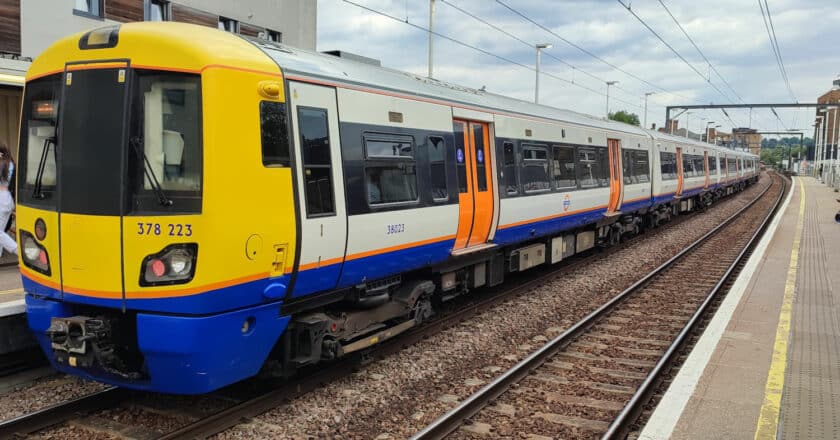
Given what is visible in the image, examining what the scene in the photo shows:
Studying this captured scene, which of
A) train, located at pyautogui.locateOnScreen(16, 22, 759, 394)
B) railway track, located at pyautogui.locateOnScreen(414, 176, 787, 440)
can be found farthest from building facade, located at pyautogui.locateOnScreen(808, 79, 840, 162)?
train, located at pyautogui.locateOnScreen(16, 22, 759, 394)

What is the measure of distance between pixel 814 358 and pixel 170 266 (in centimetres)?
633

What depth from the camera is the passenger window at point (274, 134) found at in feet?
17.0

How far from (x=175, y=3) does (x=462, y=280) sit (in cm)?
1441

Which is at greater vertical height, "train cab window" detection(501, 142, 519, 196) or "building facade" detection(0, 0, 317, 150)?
"building facade" detection(0, 0, 317, 150)

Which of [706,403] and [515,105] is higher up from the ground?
[515,105]

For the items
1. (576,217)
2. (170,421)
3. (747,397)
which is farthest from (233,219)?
(576,217)

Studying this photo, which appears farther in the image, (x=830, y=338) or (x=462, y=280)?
(x=462, y=280)

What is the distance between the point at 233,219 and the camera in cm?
486

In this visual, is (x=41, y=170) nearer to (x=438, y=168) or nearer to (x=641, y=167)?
(x=438, y=168)

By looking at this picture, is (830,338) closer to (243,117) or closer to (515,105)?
(515,105)

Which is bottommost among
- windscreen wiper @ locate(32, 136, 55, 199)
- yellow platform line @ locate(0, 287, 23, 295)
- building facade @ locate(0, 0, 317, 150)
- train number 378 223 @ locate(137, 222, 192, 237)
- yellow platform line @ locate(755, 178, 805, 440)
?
yellow platform line @ locate(755, 178, 805, 440)

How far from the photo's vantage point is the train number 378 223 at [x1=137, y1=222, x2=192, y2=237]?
15.7ft

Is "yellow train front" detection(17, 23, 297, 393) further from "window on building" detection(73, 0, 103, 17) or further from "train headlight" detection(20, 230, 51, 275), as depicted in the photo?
"window on building" detection(73, 0, 103, 17)

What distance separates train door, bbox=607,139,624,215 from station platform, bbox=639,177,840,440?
11.6 feet
